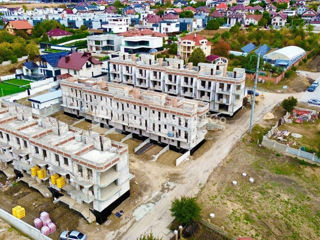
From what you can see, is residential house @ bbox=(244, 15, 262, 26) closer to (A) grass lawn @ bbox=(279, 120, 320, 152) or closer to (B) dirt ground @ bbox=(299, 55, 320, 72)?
(B) dirt ground @ bbox=(299, 55, 320, 72)

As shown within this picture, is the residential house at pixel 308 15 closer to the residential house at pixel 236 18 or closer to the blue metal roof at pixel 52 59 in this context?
the residential house at pixel 236 18

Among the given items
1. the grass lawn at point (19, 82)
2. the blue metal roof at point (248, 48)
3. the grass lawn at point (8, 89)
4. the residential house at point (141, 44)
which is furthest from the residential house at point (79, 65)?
the blue metal roof at point (248, 48)

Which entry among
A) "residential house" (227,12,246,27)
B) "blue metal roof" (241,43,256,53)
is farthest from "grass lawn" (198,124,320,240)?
"residential house" (227,12,246,27)

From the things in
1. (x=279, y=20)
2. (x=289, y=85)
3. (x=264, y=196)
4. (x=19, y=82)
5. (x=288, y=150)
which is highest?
(x=279, y=20)

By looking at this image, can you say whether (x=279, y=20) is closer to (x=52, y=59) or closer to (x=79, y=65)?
(x=79, y=65)

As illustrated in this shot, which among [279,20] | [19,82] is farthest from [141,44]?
[279,20]
